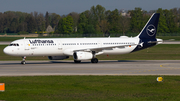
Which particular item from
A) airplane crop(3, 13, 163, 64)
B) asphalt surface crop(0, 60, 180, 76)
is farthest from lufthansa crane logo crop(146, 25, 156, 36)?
asphalt surface crop(0, 60, 180, 76)

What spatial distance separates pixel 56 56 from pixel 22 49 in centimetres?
→ 550

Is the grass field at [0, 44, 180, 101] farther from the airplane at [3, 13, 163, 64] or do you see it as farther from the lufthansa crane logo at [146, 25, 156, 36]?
the lufthansa crane logo at [146, 25, 156, 36]

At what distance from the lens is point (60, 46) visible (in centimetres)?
4103

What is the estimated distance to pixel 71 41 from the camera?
42.0 meters

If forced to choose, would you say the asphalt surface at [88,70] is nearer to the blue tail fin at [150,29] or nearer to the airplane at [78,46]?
the airplane at [78,46]
